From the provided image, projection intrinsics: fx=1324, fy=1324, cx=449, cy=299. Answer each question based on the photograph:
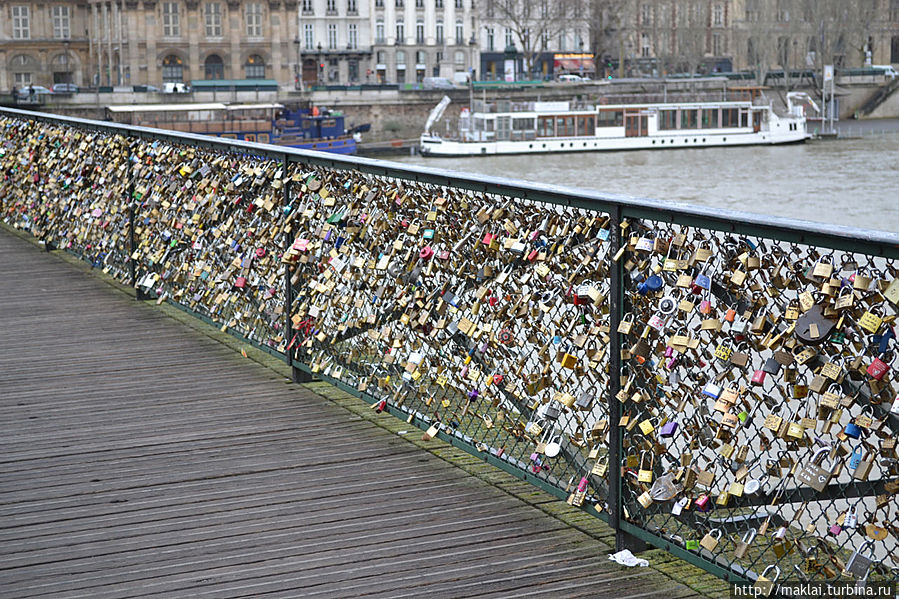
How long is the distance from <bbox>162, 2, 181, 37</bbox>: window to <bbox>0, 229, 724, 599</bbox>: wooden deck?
71887mm

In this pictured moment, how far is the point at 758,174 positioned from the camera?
51938 millimetres

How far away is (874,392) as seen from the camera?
3.19m

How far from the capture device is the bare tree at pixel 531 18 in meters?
83.4

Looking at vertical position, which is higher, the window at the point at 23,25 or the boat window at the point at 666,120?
the window at the point at 23,25

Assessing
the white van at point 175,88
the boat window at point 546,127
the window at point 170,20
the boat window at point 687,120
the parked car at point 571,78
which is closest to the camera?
the boat window at point 546,127

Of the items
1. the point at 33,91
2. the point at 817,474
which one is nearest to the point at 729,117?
the point at 33,91

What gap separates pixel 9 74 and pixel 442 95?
2518 cm

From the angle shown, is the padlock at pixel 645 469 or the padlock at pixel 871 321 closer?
the padlock at pixel 871 321

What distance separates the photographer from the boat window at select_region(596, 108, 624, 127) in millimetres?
65500

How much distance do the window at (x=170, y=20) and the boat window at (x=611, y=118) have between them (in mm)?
25980

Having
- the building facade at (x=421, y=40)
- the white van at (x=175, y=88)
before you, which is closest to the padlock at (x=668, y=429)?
the white van at (x=175, y=88)

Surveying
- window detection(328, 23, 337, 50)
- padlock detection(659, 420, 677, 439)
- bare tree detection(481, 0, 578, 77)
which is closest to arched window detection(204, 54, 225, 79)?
window detection(328, 23, 337, 50)

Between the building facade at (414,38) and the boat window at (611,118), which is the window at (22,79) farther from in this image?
the boat window at (611,118)

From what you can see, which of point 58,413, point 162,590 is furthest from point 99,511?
point 58,413
